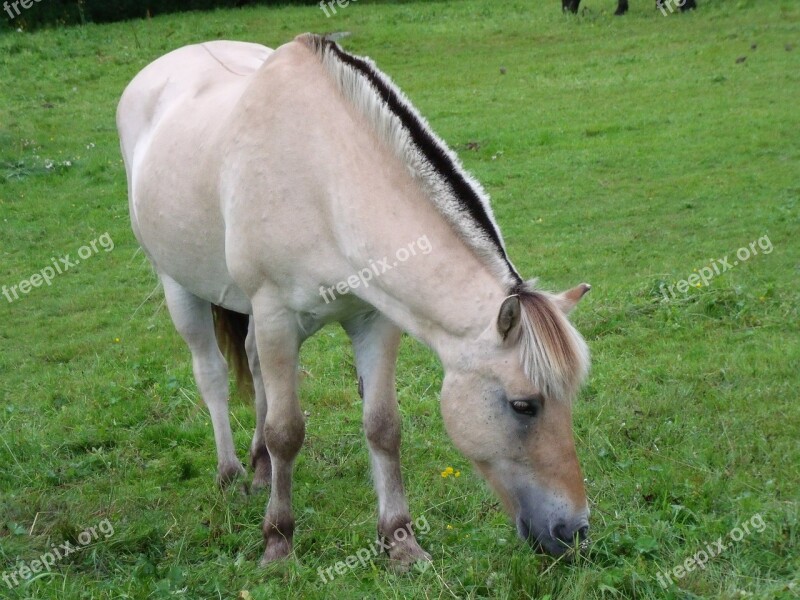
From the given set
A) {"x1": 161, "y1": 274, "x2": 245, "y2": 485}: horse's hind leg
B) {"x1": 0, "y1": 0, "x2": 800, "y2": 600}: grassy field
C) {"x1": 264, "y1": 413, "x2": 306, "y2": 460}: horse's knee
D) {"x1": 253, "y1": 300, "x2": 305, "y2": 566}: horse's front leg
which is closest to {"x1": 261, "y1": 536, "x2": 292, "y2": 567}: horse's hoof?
{"x1": 253, "y1": 300, "x2": 305, "y2": 566}: horse's front leg

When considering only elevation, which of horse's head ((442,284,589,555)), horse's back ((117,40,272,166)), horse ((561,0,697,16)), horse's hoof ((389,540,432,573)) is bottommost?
horse ((561,0,697,16))

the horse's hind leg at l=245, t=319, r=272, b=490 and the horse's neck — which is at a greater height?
the horse's neck

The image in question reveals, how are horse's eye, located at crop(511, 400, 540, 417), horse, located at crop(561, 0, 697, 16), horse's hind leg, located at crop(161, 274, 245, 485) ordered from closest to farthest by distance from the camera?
horse's eye, located at crop(511, 400, 540, 417) < horse's hind leg, located at crop(161, 274, 245, 485) < horse, located at crop(561, 0, 697, 16)

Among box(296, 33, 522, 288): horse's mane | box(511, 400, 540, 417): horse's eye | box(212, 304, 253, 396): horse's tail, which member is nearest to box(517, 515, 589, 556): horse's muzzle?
box(511, 400, 540, 417): horse's eye

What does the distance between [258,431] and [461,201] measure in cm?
228

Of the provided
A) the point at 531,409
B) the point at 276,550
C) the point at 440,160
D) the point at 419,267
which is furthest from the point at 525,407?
the point at 276,550

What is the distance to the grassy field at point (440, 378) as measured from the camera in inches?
139

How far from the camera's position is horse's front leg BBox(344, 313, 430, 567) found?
408cm

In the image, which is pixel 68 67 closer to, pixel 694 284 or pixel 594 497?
pixel 694 284

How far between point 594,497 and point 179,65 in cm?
345

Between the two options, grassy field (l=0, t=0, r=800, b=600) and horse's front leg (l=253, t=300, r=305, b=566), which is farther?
horse's front leg (l=253, t=300, r=305, b=566)

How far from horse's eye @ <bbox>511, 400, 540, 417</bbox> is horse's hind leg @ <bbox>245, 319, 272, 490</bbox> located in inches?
83.0

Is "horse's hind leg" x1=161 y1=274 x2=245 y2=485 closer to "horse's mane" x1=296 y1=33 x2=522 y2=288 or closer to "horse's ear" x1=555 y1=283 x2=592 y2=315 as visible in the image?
"horse's mane" x1=296 y1=33 x2=522 y2=288

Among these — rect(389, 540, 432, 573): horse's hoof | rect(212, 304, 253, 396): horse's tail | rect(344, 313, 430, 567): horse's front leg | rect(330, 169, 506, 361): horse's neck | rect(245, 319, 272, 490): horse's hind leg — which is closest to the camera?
rect(330, 169, 506, 361): horse's neck
